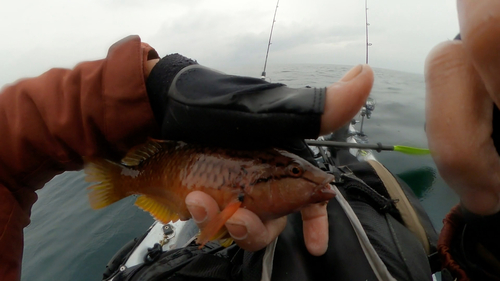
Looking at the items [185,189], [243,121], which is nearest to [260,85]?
[243,121]

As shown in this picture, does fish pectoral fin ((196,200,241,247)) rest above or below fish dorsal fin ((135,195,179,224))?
above

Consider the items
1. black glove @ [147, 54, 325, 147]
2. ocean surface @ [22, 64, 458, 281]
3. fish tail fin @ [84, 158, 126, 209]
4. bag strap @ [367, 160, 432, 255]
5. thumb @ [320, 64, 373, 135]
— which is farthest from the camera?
ocean surface @ [22, 64, 458, 281]

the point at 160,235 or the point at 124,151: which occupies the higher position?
the point at 124,151

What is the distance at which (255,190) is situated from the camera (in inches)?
61.3

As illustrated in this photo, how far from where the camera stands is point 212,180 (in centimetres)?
165

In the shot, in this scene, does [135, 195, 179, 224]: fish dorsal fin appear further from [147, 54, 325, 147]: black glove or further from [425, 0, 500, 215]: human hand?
[425, 0, 500, 215]: human hand

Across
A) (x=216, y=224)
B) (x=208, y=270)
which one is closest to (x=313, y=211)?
→ (x=216, y=224)

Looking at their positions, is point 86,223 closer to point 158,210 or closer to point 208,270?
point 158,210

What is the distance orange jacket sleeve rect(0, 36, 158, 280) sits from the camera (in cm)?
171

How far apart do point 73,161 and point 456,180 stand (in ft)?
7.34

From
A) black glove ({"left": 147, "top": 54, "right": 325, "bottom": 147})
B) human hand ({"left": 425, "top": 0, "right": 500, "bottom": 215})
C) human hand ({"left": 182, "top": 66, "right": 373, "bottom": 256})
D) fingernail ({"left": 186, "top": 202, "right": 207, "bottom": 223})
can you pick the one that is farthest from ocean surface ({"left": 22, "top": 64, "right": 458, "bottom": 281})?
fingernail ({"left": 186, "top": 202, "right": 207, "bottom": 223})

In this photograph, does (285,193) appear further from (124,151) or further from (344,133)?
(344,133)

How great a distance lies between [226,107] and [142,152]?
3.00 ft

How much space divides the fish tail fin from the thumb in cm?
163
